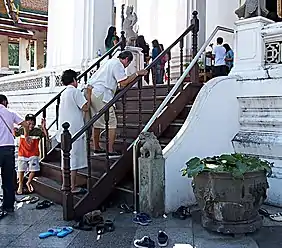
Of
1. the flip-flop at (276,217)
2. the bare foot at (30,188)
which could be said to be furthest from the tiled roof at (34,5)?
the flip-flop at (276,217)

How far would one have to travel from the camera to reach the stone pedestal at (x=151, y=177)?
17.2 ft

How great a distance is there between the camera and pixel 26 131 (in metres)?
6.63

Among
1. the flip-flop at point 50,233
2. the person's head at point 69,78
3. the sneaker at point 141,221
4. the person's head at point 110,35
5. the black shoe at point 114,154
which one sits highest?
the person's head at point 110,35

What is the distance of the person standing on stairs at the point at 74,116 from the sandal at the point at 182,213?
1.31 metres

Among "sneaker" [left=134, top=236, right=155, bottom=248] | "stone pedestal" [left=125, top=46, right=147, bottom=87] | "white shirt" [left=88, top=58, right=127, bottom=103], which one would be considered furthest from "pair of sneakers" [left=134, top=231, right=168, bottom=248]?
"stone pedestal" [left=125, top=46, right=147, bottom=87]

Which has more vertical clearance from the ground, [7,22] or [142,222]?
[7,22]

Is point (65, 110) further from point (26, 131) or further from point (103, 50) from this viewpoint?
point (103, 50)

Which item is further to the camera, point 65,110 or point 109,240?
point 65,110

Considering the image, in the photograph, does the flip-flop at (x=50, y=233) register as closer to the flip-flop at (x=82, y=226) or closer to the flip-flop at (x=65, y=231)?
the flip-flop at (x=65, y=231)

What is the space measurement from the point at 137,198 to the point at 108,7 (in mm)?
7086

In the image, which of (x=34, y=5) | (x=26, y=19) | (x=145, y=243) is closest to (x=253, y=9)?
(x=145, y=243)

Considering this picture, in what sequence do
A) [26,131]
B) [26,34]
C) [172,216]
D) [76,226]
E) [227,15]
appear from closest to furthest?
[76,226], [172,216], [26,131], [227,15], [26,34]

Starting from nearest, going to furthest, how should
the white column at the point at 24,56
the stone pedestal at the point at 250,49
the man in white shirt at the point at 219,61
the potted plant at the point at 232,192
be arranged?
the potted plant at the point at 232,192
the stone pedestal at the point at 250,49
the man in white shirt at the point at 219,61
the white column at the point at 24,56

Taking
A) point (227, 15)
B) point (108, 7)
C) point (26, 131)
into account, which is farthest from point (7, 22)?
point (26, 131)
